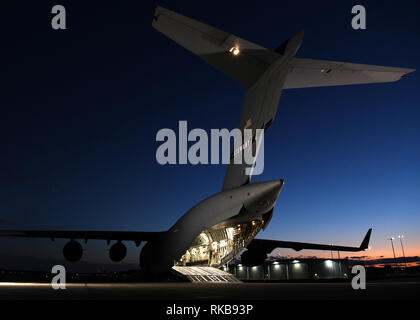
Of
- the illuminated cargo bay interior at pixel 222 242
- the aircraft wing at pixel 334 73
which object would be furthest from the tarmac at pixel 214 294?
the illuminated cargo bay interior at pixel 222 242

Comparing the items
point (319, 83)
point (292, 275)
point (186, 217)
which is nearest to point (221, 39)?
point (319, 83)

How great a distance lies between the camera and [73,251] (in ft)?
45.0

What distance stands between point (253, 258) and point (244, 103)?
738cm

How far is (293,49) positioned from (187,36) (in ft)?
10.2

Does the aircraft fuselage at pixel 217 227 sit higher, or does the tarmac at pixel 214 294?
the aircraft fuselage at pixel 217 227

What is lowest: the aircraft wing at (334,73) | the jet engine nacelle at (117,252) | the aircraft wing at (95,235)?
the jet engine nacelle at (117,252)

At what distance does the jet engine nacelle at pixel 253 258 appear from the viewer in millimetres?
14834

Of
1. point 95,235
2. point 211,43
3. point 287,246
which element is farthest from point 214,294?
point 287,246

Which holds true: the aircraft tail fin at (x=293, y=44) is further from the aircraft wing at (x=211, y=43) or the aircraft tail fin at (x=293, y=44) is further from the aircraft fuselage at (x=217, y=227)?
the aircraft fuselage at (x=217, y=227)

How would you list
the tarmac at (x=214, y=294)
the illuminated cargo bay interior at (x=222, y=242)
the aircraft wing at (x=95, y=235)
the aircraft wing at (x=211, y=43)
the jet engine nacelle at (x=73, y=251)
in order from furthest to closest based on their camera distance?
the aircraft wing at (x=95, y=235) < the jet engine nacelle at (x=73, y=251) < the illuminated cargo bay interior at (x=222, y=242) < the aircraft wing at (x=211, y=43) < the tarmac at (x=214, y=294)

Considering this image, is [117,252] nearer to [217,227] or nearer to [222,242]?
[222,242]

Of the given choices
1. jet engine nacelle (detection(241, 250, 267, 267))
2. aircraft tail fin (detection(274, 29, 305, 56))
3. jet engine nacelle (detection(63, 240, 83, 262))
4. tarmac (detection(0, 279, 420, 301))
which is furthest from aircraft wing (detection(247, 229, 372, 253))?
tarmac (detection(0, 279, 420, 301))

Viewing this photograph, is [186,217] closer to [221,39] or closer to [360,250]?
[221,39]

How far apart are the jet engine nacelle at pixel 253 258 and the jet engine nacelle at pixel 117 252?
5.44 meters
